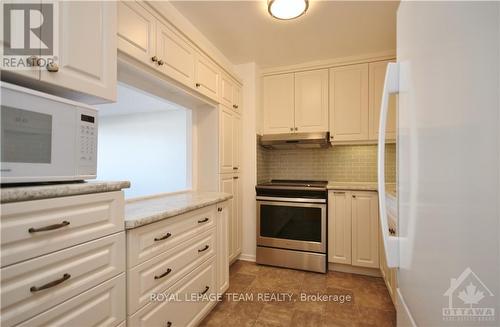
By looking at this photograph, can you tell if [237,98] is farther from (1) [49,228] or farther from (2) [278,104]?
(1) [49,228]

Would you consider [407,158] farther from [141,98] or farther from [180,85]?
[141,98]

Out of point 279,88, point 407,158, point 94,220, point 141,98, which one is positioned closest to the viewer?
point 407,158

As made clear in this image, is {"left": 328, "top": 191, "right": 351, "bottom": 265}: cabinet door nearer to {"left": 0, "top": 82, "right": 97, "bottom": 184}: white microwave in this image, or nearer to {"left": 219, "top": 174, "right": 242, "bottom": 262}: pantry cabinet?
{"left": 219, "top": 174, "right": 242, "bottom": 262}: pantry cabinet

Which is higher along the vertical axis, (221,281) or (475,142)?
(475,142)

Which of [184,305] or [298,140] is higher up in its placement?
[298,140]

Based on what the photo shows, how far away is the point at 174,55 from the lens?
1733 millimetres

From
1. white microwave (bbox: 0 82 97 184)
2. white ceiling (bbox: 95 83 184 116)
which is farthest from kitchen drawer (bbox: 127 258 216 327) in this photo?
white ceiling (bbox: 95 83 184 116)

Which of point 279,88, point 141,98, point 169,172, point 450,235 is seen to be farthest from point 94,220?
point 169,172

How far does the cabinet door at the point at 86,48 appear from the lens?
0.92 metres

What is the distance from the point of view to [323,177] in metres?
3.07

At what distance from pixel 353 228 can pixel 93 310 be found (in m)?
2.28

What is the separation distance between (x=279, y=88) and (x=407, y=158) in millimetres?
2423

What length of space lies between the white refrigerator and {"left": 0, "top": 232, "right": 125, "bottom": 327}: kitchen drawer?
1.11 meters

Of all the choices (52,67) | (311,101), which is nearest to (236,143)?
(311,101)
